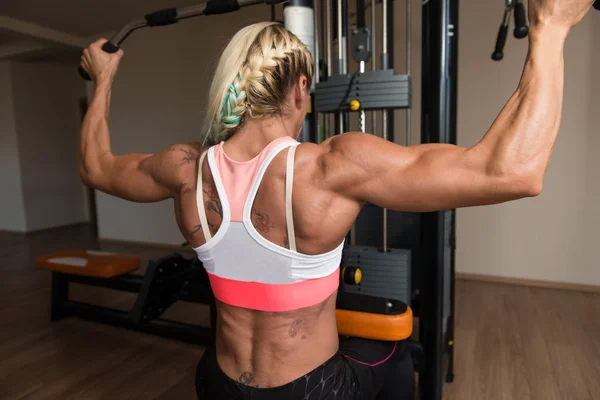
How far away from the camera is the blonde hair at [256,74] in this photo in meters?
0.81

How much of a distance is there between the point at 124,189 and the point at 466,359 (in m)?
1.80

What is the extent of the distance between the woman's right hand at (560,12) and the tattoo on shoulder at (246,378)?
0.78m

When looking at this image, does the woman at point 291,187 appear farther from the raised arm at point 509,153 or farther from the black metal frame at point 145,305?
the black metal frame at point 145,305

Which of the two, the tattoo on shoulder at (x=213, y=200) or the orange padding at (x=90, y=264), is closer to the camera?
the tattoo on shoulder at (x=213, y=200)

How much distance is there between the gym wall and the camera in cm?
546

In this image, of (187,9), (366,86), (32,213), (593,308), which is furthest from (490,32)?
(32,213)

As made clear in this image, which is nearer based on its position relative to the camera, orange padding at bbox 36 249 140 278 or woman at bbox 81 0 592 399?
woman at bbox 81 0 592 399

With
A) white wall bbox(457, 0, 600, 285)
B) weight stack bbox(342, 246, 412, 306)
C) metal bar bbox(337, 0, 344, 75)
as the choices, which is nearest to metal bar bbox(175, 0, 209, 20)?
metal bar bbox(337, 0, 344, 75)

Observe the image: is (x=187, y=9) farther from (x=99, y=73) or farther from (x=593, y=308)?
(x=593, y=308)

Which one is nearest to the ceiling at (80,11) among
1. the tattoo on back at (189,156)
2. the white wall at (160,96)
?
the white wall at (160,96)

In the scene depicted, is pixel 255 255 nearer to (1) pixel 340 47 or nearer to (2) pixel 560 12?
(2) pixel 560 12

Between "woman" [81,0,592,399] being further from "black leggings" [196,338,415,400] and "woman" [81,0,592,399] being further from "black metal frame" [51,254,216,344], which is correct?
"black metal frame" [51,254,216,344]

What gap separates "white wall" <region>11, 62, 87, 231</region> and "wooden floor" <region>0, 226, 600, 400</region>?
9.52 feet

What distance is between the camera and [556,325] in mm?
2475
